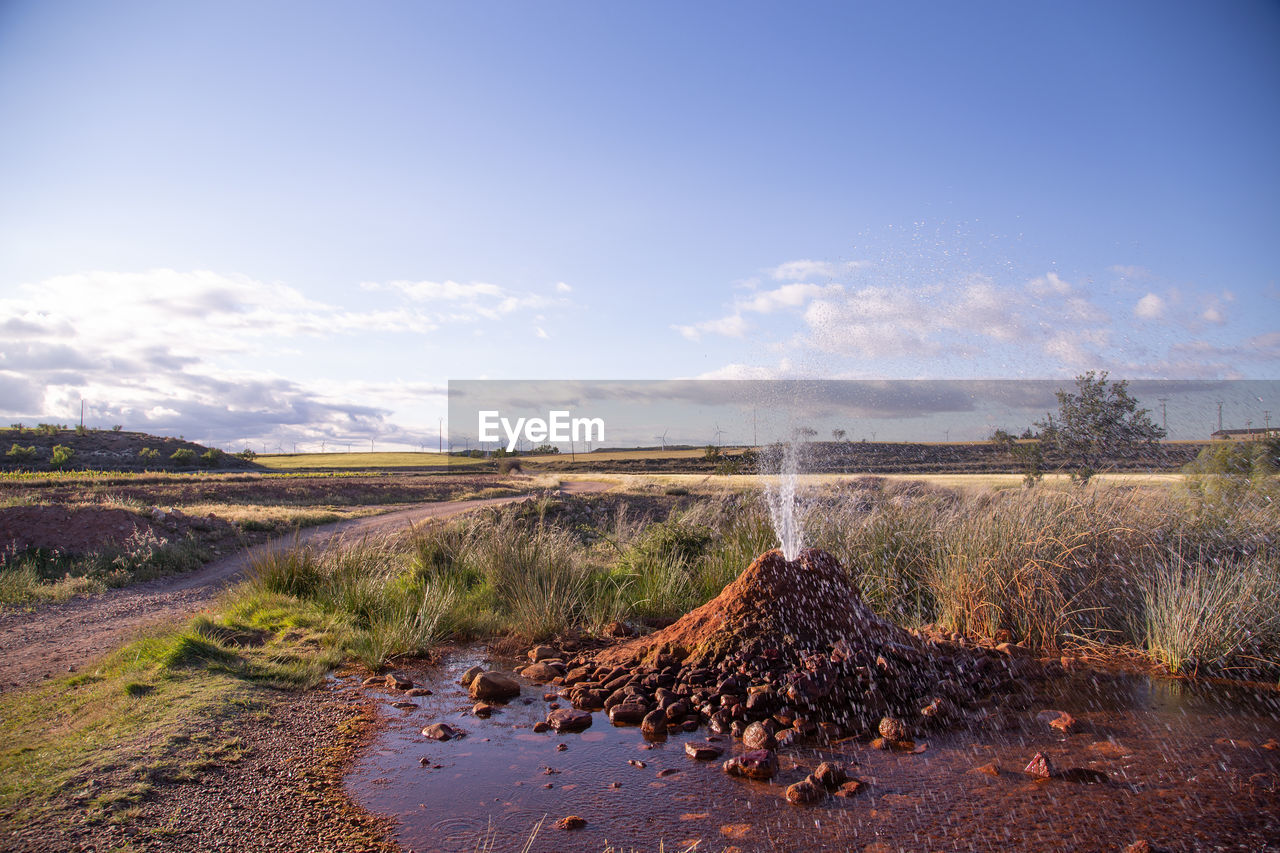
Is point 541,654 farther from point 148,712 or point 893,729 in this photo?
point 893,729

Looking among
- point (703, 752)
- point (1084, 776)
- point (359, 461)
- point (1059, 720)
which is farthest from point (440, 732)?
point (359, 461)

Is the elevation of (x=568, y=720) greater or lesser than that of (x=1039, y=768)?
lesser

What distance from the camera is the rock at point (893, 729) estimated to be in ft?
18.2

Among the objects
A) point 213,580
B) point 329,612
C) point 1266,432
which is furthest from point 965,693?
point 1266,432

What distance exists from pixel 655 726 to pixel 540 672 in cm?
194

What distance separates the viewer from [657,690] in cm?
650

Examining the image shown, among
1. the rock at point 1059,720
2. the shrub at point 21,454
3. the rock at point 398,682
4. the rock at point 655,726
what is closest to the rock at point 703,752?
the rock at point 655,726

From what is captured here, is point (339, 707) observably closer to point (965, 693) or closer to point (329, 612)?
point (329, 612)

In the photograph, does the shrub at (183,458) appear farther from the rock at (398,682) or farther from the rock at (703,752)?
the rock at (703,752)

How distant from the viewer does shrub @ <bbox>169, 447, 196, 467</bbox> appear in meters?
74.9

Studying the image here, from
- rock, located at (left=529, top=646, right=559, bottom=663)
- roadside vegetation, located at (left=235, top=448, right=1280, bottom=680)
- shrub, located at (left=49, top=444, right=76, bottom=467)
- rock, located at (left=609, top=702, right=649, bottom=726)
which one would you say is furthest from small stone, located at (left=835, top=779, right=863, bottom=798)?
shrub, located at (left=49, top=444, right=76, bottom=467)

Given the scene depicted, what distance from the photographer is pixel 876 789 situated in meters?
4.72

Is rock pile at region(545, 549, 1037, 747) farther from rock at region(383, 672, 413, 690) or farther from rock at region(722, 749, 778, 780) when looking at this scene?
rock at region(383, 672, 413, 690)

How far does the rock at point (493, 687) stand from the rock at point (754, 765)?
2.50 metres
